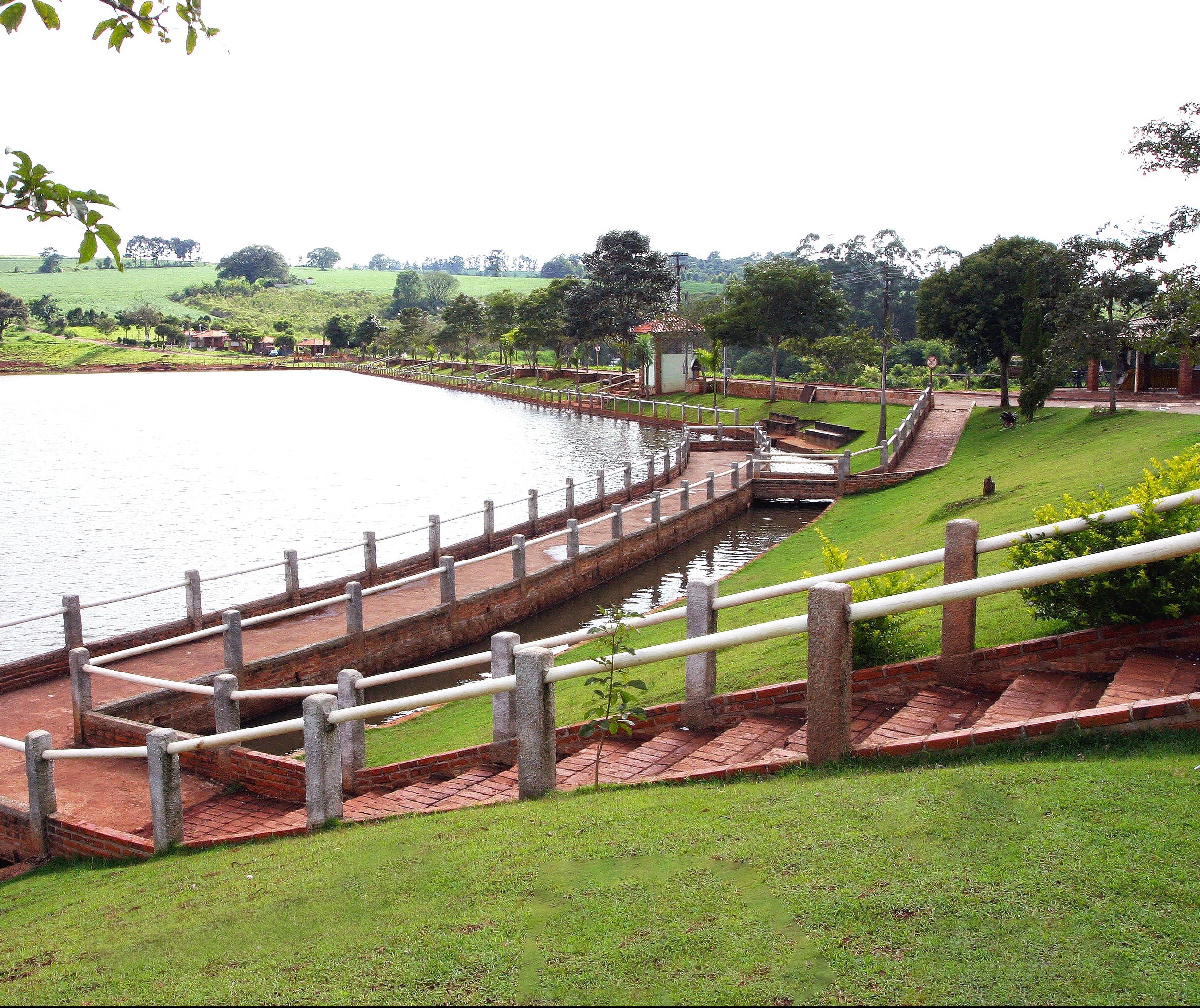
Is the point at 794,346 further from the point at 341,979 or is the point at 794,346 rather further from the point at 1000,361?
the point at 341,979

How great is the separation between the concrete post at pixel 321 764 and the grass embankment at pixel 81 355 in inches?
4871

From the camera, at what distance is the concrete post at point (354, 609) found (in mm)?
13836

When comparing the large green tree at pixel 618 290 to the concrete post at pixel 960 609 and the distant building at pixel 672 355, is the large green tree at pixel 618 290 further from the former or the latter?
the concrete post at pixel 960 609

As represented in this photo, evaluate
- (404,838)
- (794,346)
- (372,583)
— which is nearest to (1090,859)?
(404,838)

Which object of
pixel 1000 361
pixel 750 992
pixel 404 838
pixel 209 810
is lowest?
pixel 209 810

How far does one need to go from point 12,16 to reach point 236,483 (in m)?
33.5

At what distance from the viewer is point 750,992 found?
3262mm

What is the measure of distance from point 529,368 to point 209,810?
261 feet

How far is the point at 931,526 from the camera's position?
1811 centimetres

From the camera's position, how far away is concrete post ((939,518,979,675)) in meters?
6.74

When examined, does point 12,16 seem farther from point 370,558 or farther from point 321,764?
point 370,558

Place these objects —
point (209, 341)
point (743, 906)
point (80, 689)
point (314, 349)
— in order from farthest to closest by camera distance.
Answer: point (209, 341), point (314, 349), point (80, 689), point (743, 906)

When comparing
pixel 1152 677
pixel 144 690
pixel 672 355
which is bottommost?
pixel 144 690

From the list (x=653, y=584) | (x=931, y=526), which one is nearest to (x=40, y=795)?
(x=653, y=584)
